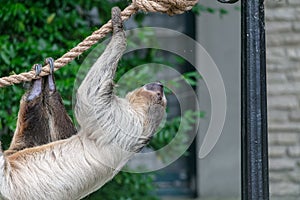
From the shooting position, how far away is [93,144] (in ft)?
10.9

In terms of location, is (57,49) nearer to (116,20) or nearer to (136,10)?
(116,20)

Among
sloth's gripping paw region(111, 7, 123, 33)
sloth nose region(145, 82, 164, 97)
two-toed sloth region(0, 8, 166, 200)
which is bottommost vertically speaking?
two-toed sloth region(0, 8, 166, 200)

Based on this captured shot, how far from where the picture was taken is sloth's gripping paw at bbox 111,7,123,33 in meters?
3.19

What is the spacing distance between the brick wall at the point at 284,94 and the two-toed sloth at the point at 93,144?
145 inches

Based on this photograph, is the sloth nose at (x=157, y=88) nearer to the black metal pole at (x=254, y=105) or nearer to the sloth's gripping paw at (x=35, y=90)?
the sloth's gripping paw at (x=35, y=90)

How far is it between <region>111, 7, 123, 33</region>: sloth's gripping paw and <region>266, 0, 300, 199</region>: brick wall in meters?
4.03

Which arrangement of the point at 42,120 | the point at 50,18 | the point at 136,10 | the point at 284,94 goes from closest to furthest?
the point at 136,10
the point at 42,120
the point at 50,18
the point at 284,94

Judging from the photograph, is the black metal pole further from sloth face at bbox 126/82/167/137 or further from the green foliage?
the green foliage

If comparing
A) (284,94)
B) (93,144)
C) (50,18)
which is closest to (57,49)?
(50,18)

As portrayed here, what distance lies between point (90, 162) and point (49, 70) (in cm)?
46

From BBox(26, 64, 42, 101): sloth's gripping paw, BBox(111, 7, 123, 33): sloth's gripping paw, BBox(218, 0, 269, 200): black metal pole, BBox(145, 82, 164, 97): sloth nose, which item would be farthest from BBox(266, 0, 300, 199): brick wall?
BBox(218, 0, 269, 200): black metal pole

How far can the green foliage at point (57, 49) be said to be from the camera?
4.89 meters

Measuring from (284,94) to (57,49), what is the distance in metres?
2.90

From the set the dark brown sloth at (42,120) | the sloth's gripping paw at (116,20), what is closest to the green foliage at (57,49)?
the dark brown sloth at (42,120)
